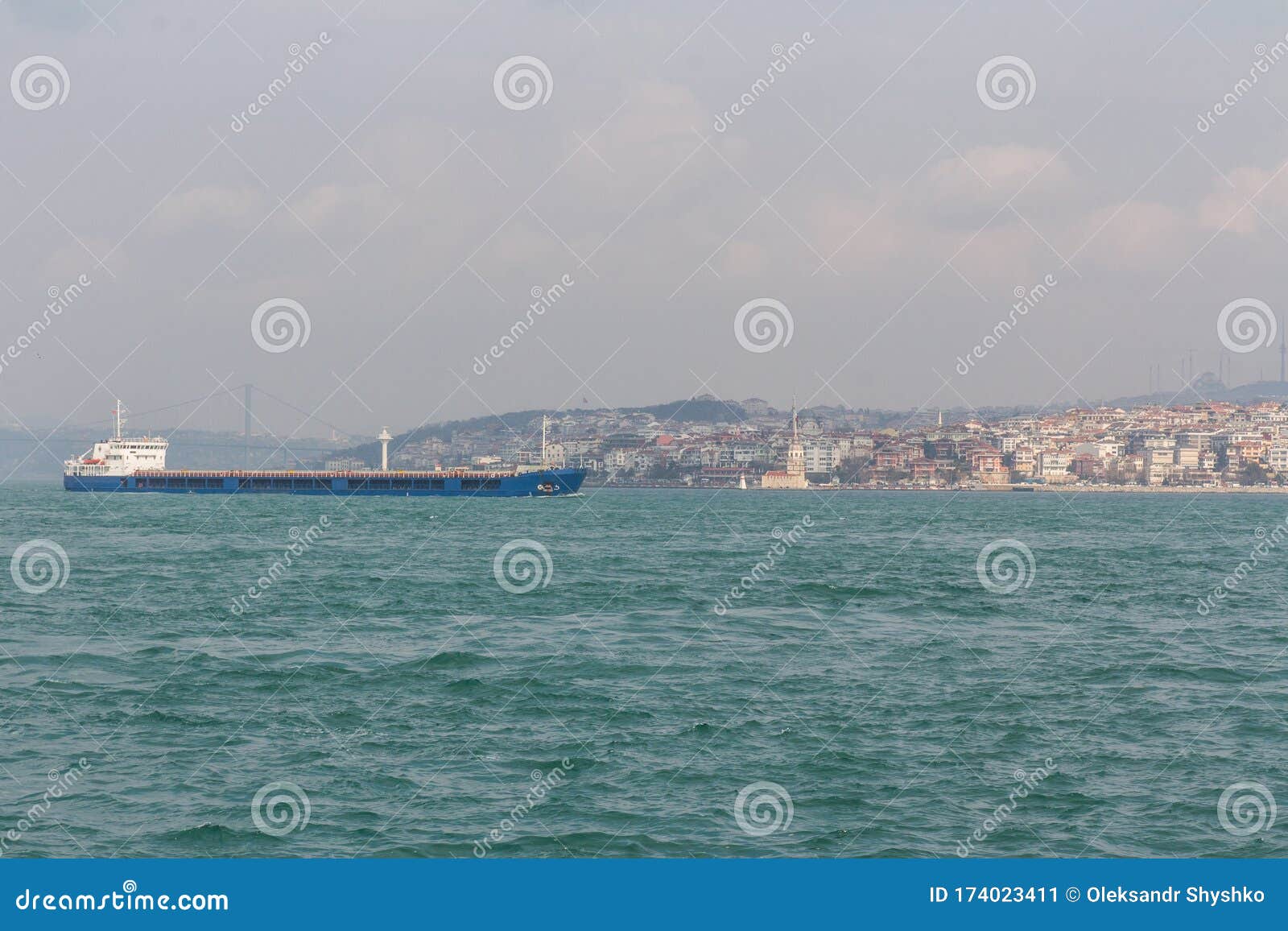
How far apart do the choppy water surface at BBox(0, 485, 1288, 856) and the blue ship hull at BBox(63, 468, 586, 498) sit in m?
65.3

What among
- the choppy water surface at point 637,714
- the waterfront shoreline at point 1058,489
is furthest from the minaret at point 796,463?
the choppy water surface at point 637,714

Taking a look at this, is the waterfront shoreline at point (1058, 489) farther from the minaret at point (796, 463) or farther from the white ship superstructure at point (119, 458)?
the white ship superstructure at point (119, 458)

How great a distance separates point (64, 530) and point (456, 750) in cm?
4977

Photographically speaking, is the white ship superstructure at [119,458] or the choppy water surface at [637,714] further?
the white ship superstructure at [119,458]

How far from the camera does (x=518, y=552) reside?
45.1 metres

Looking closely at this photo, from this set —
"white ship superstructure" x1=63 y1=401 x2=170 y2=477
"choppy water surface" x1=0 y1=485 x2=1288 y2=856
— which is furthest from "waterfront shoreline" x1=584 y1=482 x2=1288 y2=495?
"choppy water surface" x1=0 y1=485 x2=1288 y2=856

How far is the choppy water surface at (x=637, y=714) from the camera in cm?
1087

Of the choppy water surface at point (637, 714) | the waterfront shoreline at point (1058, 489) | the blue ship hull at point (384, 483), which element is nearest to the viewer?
the choppy water surface at point (637, 714)

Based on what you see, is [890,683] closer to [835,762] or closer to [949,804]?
[835,762]

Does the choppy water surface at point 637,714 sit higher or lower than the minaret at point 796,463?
lower

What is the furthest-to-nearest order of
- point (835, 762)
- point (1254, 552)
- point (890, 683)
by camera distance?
point (1254, 552) → point (890, 683) → point (835, 762)

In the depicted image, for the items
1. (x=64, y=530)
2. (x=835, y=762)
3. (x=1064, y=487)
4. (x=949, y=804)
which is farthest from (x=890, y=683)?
(x=1064, y=487)

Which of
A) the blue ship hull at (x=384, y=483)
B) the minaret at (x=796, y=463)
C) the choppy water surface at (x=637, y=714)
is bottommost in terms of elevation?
the choppy water surface at (x=637, y=714)

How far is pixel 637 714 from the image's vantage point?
50.8 feet
